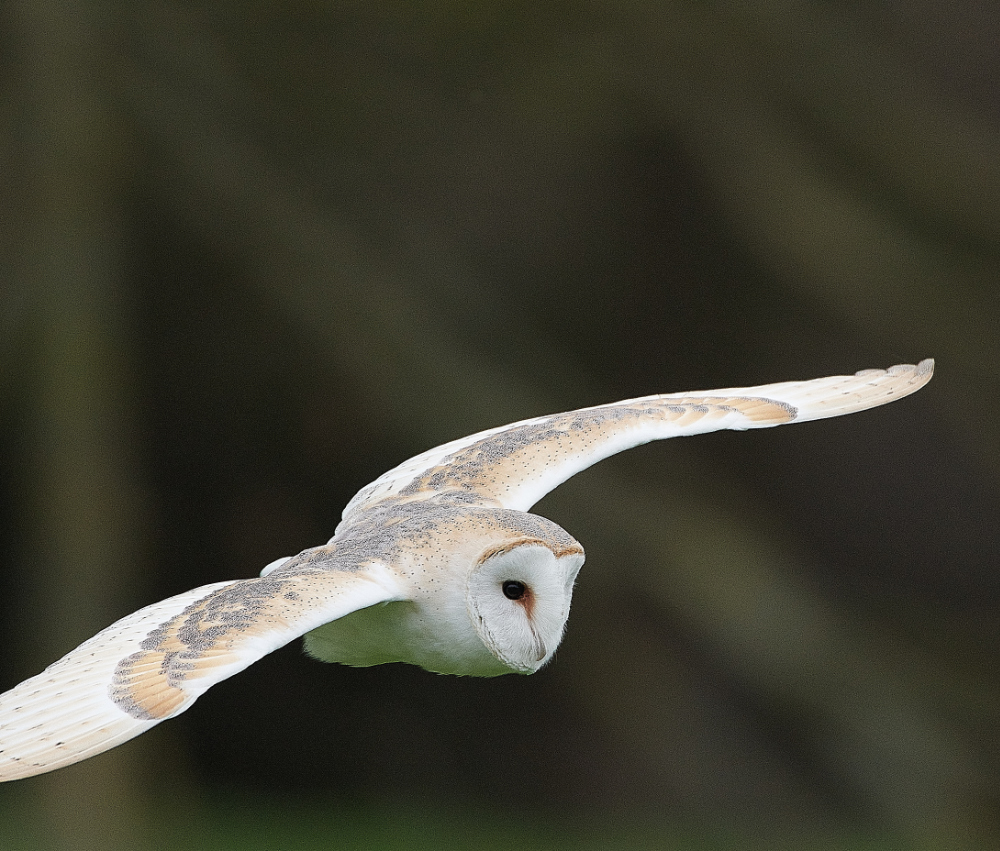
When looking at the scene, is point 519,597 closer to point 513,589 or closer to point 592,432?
point 513,589

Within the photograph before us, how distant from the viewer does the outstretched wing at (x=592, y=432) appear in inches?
92.5

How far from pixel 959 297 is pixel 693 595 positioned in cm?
146

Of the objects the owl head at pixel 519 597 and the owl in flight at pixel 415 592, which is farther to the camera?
the owl head at pixel 519 597

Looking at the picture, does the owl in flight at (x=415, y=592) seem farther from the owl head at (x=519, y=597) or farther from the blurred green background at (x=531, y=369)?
the blurred green background at (x=531, y=369)

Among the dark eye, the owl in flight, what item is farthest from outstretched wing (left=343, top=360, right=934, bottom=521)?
the dark eye

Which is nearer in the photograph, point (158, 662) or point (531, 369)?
point (158, 662)

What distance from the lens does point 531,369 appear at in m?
5.24

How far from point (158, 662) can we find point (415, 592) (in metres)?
0.41

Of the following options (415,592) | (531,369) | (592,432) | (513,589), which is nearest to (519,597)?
(513,589)

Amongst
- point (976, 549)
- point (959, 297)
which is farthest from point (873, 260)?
point (976, 549)

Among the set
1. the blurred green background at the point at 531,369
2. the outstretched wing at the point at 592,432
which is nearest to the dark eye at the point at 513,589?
the outstretched wing at the point at 592,432

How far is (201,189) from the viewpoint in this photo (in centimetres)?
523

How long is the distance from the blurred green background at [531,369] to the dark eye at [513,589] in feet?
8.94

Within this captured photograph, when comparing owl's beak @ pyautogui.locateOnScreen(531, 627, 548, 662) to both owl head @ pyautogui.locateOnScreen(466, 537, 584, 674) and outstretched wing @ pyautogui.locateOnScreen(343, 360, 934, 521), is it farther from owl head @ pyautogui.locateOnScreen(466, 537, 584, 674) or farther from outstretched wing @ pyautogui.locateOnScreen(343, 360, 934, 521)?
outstretched wing @ pyautogui.locateOnScreen(343, 360, 934, 521)
